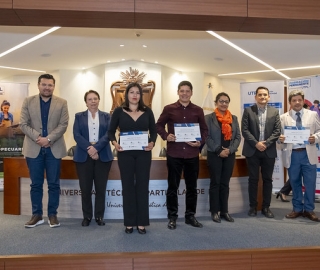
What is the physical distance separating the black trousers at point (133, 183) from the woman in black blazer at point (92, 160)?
40 cm

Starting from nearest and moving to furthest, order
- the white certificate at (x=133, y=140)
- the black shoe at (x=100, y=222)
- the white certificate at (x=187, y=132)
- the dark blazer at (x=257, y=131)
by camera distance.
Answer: the white certificate at (x=133, y=140), the white certificate at (x=187, y=132), the black shoe at (x=100, y=222), the dark blazer at (x=257, y=131)

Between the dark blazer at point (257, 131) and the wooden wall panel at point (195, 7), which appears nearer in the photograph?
the wooden wall panel at point (195, 7)

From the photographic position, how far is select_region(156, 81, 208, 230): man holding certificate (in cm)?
360

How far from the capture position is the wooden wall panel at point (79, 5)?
9.08ft

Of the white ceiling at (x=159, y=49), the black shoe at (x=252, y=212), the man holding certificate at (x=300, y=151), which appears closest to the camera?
the man holding certificate at (x=300, y=151)

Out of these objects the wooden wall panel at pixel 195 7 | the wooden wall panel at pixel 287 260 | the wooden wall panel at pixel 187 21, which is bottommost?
the wooden wall panel at pixel 287 260

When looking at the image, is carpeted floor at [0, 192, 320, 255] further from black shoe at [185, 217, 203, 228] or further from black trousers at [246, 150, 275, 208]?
black trousers at [246, 150, 275, 208]

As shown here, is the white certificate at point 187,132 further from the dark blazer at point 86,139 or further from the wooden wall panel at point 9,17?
the wooden wall panel at point 9,17

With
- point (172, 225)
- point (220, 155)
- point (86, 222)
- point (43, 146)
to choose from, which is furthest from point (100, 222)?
point (220, 155)

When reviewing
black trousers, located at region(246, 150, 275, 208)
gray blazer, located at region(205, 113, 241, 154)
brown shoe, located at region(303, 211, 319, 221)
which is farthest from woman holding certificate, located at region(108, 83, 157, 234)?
brown shoe, located at region(303, 211, 319, 221)

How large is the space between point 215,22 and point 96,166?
1.93m

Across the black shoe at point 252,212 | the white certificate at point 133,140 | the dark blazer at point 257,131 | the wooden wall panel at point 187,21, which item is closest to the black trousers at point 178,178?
the white certificate at point 133,140

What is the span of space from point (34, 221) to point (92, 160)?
0.90 metres

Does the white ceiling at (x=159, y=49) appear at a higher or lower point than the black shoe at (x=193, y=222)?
higher
